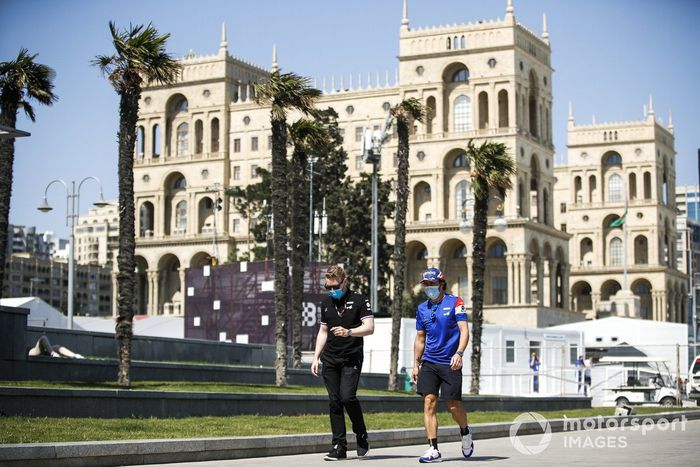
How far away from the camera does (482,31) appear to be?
88312 mm

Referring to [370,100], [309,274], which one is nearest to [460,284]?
[370,100]

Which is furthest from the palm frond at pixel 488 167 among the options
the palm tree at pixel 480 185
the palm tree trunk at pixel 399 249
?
the palm tree trunk at pixel 399 249

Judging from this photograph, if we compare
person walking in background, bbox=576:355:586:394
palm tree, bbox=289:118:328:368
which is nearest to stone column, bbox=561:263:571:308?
person walking in background, bbox=576:355:586:394

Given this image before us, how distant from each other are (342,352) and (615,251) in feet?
348

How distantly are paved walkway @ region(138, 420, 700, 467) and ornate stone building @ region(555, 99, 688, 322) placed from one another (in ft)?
319

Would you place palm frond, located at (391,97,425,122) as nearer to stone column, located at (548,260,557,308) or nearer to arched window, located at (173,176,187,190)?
stone column, located at (548,260,557,308)

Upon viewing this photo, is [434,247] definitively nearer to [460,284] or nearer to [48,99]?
[460,284]

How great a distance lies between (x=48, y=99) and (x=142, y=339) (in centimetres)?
728

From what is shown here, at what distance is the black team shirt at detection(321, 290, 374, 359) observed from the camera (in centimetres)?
1384

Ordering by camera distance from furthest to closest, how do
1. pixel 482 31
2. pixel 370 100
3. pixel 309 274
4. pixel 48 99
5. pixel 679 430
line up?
pixel 370 100 < pixel 482 31 < pixel 309 274 < pixel 48 99 < pixel 679 430

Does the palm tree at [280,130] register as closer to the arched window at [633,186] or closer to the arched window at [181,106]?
the arched window at [181,106]

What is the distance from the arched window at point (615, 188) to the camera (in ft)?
388

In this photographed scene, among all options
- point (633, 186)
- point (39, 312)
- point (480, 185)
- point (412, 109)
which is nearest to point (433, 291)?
point (480, 185)

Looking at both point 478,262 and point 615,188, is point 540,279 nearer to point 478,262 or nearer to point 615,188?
point 615,188
